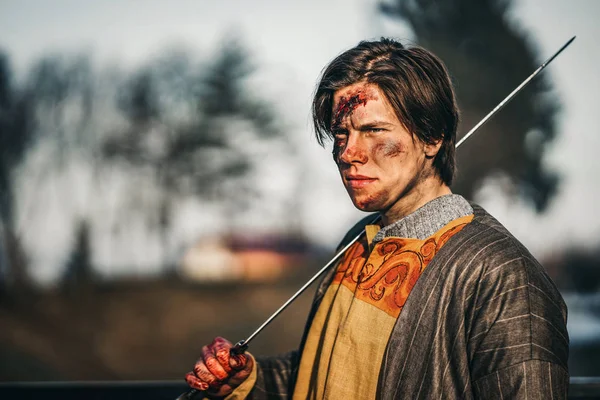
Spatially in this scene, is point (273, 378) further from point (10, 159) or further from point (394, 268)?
point (10, 159)

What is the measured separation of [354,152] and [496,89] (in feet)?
44.3

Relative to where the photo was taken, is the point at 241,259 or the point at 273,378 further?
the point at 241,259

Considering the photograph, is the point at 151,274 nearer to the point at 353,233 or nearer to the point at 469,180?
the point at 469,180

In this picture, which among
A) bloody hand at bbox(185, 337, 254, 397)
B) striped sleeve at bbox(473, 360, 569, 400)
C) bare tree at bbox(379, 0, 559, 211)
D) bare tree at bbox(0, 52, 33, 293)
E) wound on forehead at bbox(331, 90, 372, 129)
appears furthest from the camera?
bare tree at bbox(0, 52, 33, 293)

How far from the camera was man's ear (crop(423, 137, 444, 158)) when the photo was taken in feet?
5.32

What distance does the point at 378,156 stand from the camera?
1570 millimetres

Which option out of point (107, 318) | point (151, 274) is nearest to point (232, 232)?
point (151, 274)

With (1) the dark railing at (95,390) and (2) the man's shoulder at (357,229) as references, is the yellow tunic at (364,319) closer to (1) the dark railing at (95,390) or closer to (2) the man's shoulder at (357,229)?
(2) the man's shoulder at (357,229)

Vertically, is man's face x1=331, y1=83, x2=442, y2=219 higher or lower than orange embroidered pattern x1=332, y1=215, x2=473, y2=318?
higher

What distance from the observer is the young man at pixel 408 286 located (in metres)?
1.27

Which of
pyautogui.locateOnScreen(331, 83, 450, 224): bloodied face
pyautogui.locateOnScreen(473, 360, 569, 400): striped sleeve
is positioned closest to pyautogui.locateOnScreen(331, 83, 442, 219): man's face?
pyautogui.locateOnScreen(331, 83, 450, 224): bloodied face

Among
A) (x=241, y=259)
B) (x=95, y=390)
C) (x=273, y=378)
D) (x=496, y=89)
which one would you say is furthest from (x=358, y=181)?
(x=241, y=259)

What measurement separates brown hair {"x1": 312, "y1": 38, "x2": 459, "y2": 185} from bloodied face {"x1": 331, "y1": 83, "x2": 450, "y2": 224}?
1.1 inches

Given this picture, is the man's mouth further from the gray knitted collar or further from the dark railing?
the dark railing
